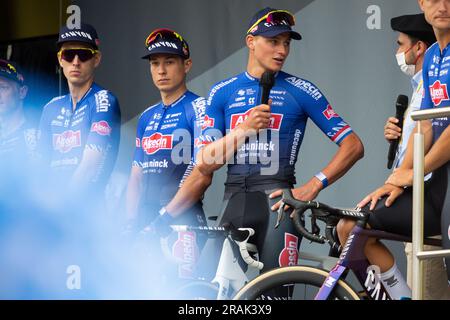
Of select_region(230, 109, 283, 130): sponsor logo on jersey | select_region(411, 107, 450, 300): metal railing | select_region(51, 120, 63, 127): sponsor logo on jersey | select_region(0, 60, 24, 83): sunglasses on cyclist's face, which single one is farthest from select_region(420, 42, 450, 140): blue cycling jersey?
select_region(0, 60, 24, 83): sunglasses on cyclist's face

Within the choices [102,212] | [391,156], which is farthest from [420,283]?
[102,212]

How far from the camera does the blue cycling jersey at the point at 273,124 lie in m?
4.32

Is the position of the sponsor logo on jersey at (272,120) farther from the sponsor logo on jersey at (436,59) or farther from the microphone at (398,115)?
the sponsor logo on jersey at (436,59)

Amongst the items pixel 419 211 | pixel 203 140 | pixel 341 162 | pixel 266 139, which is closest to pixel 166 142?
pixel 203 140

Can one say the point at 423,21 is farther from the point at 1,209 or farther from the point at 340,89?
the point at 1,209

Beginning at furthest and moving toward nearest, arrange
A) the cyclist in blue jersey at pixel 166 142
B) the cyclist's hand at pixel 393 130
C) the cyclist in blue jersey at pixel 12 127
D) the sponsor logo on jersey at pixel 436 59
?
the cyclist in blue jersey at pixel 12 127 → the cyclist in blue jersey at pixel 166 142 → the cyclist's hand at pixel 393 130 → the sponsor logo on jersey at pixel 436 59

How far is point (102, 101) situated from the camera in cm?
527

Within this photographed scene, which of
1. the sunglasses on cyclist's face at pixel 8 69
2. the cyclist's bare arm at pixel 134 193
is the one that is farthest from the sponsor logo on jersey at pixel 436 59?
the sunglasses on cyclist's face at pixel 8 69

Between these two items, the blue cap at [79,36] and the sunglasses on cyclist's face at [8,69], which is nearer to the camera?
the blue cap at [79,36]

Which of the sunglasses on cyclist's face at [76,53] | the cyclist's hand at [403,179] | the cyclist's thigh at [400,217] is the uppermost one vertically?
the sunglasses on cyclist's face at [76,53]

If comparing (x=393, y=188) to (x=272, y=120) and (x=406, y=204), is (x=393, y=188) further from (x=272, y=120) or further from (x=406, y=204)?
(x=272, y=120)

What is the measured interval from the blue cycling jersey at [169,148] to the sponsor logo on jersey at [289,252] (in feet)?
2.88

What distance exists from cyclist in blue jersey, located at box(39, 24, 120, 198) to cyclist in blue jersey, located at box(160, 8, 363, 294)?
0.81 meters

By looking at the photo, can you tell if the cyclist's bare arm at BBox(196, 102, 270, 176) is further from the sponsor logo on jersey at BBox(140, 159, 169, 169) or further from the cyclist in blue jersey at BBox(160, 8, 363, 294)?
the sponsor logo on jersey at BBox(140, 159, 169, 169)
